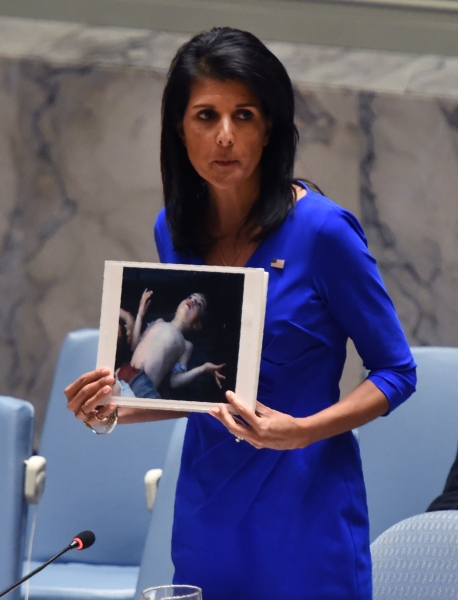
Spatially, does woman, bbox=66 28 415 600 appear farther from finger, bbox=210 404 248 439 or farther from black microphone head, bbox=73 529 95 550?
black microphone head, bbox=73 529 95 550

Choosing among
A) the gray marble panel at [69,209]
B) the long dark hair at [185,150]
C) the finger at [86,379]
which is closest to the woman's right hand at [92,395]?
the finger at [86,379]

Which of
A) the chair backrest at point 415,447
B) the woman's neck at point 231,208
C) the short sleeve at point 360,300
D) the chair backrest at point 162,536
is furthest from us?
the chair backrest at point 415,447

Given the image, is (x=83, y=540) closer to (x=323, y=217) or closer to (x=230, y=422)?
(x=230, y=422)

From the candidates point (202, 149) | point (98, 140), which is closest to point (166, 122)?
point (202, 149)

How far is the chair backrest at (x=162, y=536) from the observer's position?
79.8 inches

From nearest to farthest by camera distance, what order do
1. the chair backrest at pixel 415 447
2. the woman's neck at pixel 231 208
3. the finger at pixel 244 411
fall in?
the finger at pixel 244 411
the woman's neck at pixel 231 208
the chair backrest at pixel 415 447

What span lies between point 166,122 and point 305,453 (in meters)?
0.55

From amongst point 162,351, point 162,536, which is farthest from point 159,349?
point 162,536

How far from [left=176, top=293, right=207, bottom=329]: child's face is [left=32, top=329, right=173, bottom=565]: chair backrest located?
4.56ft

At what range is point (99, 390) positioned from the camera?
1266 millimetres

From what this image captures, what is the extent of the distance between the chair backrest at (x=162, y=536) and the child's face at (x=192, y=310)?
0.90 meters

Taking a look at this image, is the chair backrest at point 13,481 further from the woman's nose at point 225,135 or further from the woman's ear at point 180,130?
the woman's nose at point 225,135

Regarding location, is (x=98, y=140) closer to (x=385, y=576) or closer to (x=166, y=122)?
(x=166, y=122)

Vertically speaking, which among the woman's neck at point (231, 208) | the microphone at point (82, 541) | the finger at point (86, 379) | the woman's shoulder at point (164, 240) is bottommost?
the microphone at point (82, 541)
